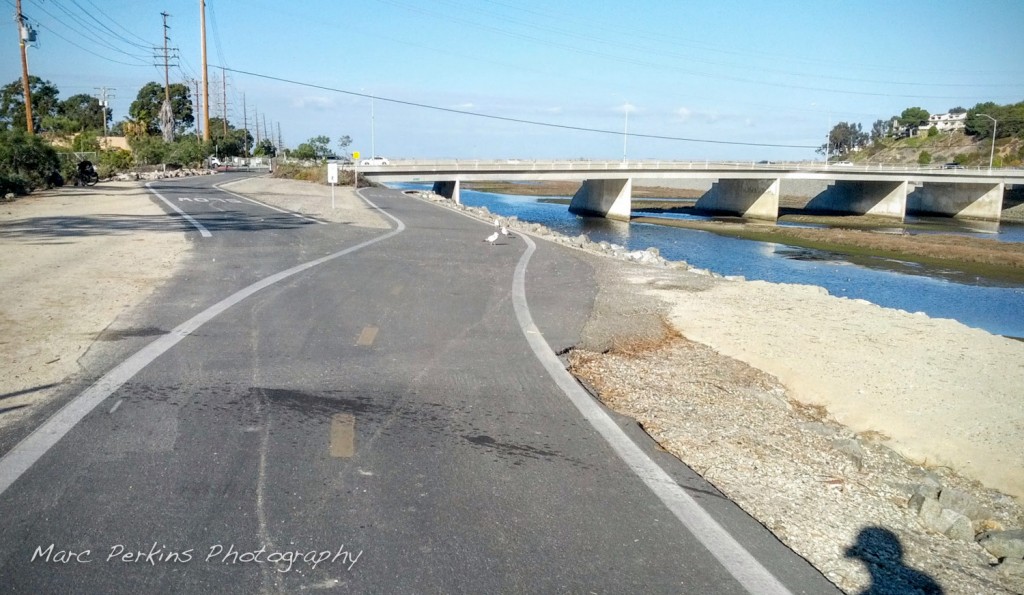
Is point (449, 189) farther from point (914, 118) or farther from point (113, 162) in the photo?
point (914, 118)

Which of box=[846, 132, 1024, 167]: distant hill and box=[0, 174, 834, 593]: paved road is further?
box=[846, 132, 1024, 167]: distant hill

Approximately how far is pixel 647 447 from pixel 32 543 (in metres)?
4.12

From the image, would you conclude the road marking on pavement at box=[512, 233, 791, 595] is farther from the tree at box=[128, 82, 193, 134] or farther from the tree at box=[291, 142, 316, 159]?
the tree at box=[128, 82, 193, 134]

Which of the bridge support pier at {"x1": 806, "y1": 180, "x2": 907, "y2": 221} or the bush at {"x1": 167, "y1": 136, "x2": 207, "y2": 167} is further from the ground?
the bush at {"x1": 167, "y1": 136, "x2": 207, "y2": 167}

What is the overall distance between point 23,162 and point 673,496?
40.1 m

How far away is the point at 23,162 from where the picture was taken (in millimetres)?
36562

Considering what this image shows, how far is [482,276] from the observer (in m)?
15.0

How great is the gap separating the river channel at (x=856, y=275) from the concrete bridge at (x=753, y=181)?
1339 cm

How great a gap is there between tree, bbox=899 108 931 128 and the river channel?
139 meters

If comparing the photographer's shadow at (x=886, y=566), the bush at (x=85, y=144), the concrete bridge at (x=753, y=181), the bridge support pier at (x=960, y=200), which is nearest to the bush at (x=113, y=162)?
the bush at (x=85, y=144)

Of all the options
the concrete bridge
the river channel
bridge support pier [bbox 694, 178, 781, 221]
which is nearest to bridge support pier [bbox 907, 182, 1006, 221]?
the concrete bridge

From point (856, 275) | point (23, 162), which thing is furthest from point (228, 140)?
point (856, 275)

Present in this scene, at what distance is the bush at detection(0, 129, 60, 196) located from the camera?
34.0m

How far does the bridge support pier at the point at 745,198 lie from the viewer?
75875 mm
